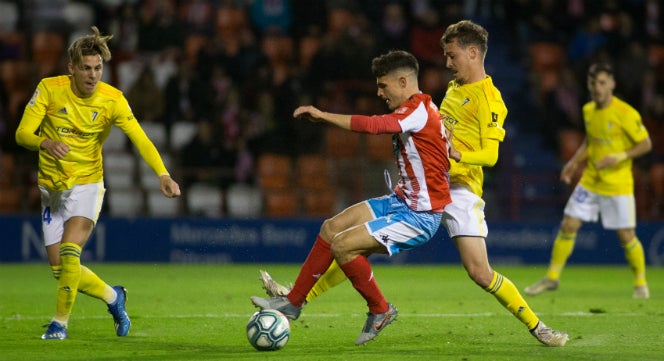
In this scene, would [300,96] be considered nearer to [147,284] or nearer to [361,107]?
[361,107]

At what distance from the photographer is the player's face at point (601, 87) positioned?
1109cm

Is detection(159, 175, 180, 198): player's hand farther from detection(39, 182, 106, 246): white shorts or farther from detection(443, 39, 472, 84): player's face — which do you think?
detection(443, 39, 472, 84): player's face

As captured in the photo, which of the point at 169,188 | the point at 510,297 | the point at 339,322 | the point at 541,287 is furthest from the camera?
the point at 541,287

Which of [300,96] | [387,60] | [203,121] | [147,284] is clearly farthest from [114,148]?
[387,60]

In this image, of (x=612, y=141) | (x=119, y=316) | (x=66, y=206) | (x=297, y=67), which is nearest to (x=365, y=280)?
(x=119, y=316)

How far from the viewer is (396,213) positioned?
23.3ft

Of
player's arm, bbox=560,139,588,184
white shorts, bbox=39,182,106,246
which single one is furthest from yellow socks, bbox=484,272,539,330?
player's arm, bbox=560,139,588,184

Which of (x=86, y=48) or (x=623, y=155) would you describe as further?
(x=623, y=155)

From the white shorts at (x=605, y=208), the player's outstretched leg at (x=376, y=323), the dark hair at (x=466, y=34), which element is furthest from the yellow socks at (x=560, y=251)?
the player's outstretched leg at (x=376, y=323)

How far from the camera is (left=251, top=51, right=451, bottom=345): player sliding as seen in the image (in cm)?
696

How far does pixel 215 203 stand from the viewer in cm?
1609

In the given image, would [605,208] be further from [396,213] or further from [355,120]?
[355,120]

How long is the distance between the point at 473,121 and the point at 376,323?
5.07ft

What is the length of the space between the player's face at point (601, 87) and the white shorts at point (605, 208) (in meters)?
0.91
